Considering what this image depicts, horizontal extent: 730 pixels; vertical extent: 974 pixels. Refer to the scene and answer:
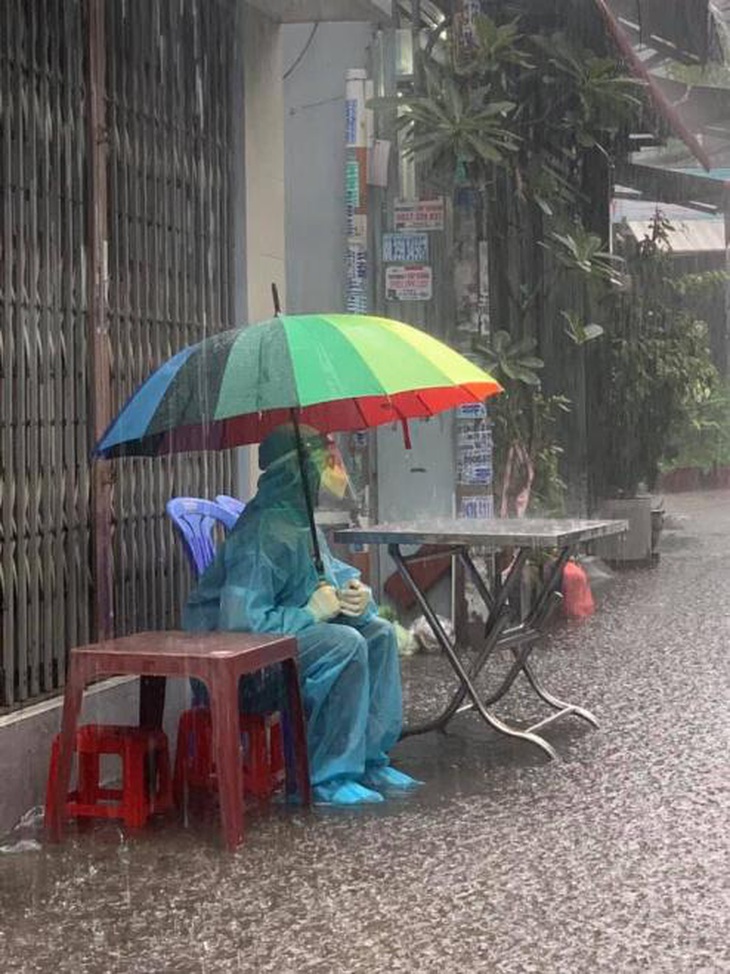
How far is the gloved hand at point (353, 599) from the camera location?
5.35 metres

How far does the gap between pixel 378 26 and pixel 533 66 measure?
1.24 meters

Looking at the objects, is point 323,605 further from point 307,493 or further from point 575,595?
point 575,595

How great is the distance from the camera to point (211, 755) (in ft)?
17.7

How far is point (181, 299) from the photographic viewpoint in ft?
21.6

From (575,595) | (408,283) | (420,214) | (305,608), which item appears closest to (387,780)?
(305,608)

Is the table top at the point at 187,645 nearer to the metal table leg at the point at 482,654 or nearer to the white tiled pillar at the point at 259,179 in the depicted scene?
the metal table leg at the point at 482,654

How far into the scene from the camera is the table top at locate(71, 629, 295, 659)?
468cm

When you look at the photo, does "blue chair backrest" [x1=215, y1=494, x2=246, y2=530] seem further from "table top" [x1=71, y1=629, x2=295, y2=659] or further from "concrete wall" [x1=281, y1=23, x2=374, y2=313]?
"concrete wall" [x1=281, y1=23, x2=374, y2=313]

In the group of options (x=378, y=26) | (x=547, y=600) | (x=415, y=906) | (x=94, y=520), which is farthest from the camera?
(x=378, y=26)

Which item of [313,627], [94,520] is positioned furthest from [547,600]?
[94,520]

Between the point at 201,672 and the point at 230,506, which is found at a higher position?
the point at 230,506

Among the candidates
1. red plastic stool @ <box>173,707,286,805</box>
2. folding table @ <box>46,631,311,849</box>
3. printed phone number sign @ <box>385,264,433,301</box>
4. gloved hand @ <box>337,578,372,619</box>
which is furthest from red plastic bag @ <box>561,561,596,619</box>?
folding table @ <box>46,631,311,849</box>

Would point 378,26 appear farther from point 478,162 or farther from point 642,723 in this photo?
point 642,723

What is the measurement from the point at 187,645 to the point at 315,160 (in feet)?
16.4
